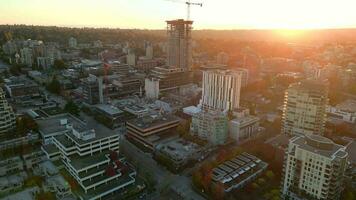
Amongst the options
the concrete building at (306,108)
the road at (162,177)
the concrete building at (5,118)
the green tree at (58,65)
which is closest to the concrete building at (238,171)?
the road at (162,177)

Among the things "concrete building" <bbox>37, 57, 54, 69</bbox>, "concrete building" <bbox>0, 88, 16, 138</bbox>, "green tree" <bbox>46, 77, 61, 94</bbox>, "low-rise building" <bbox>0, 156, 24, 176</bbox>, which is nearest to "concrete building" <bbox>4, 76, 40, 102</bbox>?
"green tree" <bbox>46, 77, 61, 94</bbox>

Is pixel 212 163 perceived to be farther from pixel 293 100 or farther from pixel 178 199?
pixel 293 100

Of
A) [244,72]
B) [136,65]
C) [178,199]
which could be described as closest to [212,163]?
[178,199]

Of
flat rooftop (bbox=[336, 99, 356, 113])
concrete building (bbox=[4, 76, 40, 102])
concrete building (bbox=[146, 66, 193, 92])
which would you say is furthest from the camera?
concrete building (bbox=[146, 66, 193, 92])

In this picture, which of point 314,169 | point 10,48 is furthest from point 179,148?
point 10,48

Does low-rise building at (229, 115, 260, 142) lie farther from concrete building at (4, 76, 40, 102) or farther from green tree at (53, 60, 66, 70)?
green tree at (53, 60, 66, 70)

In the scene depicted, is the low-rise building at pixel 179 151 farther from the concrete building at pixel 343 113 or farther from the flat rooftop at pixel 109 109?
the concrete building at pixel 343 113

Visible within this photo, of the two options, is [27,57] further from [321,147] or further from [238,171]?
[321,147]
